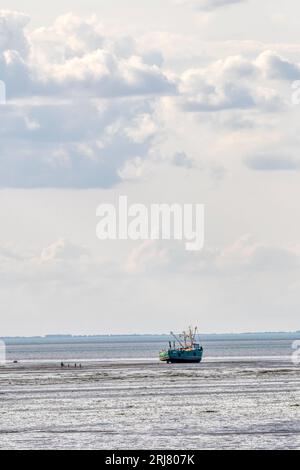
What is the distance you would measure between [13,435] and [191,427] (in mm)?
13988

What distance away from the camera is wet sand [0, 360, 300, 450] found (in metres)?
84.2

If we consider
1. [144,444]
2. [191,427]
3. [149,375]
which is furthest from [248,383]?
[144,444]

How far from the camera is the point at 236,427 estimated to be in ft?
305

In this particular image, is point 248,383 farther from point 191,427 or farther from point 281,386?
point 191,427

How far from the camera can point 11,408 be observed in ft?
379

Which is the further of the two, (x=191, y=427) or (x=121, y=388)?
(x=121, y=388)

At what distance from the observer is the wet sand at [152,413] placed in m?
84.2

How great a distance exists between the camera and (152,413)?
10656 centimetres

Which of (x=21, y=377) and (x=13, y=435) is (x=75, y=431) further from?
(x=21, y=377)
